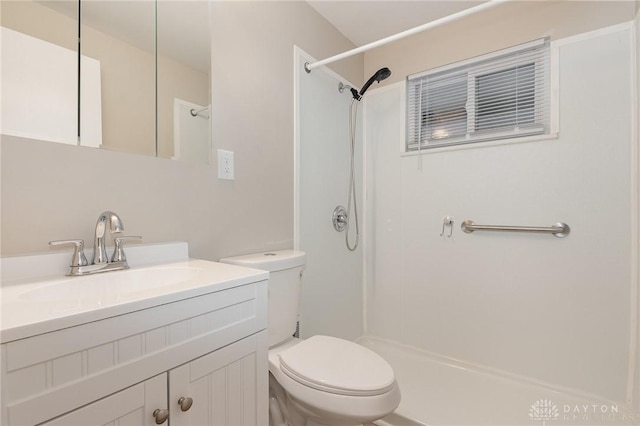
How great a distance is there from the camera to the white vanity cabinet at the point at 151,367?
0.52 metres

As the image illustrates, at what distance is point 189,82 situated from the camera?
1218 millimetres

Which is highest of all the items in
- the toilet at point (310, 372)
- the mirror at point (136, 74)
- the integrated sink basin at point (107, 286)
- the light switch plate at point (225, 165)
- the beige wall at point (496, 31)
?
the beige wall at point (496, 31)

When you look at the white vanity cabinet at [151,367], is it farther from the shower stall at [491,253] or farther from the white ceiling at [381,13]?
the white ceiling at [381,13]

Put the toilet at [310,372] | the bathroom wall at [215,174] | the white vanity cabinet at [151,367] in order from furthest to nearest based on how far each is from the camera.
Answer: the toilet at [310,372] → the bathroom wall at [215,174] → the white vanity cabinet at [151,367]

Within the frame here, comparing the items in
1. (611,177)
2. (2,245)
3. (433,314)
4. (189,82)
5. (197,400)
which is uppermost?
(189,82)

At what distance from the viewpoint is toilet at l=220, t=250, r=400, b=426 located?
1.02 m

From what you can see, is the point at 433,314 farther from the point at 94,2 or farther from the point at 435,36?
the point at 94,2

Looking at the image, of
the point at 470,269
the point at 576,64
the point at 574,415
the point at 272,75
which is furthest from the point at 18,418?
the point at 576,64

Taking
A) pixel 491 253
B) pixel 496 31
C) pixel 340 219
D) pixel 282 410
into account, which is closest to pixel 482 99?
pixel 496 31

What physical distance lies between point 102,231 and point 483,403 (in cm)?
193

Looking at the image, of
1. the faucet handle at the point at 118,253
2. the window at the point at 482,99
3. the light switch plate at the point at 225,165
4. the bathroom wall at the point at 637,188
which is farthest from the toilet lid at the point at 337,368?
the window at the point at 482,99

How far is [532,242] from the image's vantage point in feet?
5.66

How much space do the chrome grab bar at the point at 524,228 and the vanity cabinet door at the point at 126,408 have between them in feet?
5.88

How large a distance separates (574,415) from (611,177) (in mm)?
1214
